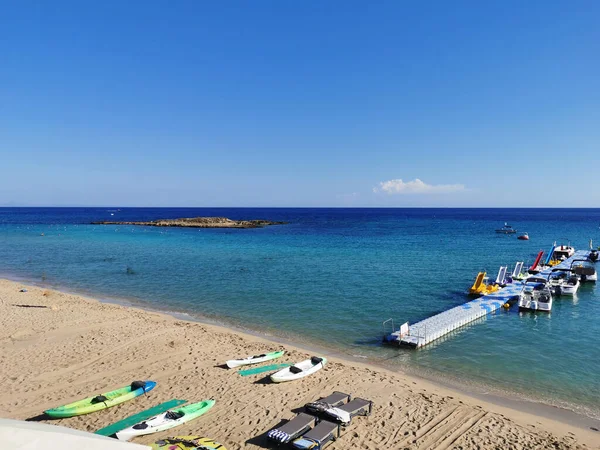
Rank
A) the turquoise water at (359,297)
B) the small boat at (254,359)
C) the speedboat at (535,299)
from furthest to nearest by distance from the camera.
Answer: the speedboat at (535,299)
the turquoise water at (359,297)
the small boat at (254,359)

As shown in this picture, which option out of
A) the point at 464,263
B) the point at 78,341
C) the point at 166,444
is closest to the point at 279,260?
the point at 464,263

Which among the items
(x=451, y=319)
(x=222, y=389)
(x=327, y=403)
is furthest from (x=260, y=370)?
(x=451, y=319)

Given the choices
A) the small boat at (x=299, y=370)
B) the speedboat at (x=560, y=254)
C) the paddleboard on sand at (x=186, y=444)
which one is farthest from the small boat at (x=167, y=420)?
the speedboat at (x=560, y=254)

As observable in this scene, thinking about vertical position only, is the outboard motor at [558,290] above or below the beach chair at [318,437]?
below

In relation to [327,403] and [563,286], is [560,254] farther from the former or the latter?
[327,403]

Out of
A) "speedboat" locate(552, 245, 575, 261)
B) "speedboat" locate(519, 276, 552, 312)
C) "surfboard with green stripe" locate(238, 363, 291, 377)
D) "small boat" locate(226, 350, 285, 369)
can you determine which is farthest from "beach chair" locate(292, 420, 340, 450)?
"speedboat" locate(552, 245, 575, 261)

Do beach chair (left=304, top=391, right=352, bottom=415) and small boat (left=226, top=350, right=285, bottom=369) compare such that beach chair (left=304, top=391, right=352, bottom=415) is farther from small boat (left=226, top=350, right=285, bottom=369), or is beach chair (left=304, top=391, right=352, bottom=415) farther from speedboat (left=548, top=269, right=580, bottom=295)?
speedboat (left=548, top=269, right=580, bottom=295)

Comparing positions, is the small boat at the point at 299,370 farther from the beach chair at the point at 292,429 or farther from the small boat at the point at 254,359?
the beach chair at the point at 292,429
